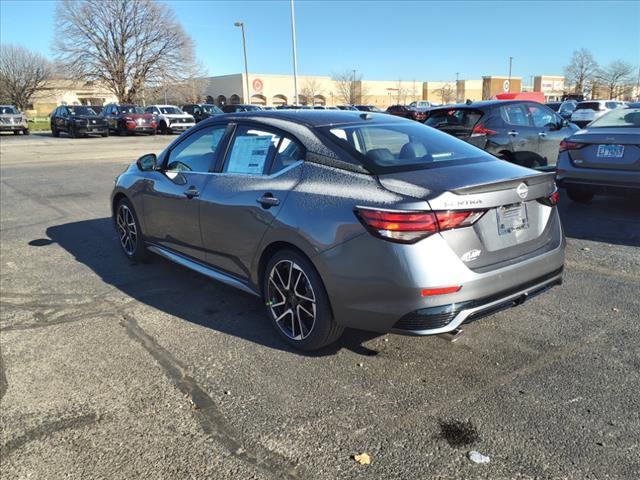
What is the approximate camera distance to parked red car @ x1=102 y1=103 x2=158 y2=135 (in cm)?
3238

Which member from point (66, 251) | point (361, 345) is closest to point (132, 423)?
point (361, 345)

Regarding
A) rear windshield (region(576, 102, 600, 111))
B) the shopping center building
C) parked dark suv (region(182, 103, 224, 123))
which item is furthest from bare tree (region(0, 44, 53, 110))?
rear windshield (region(576, 102, 600, 111))

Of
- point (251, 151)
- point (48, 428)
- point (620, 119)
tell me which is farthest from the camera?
point (620, 119)

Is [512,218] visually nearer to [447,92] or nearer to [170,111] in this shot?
[170,111]

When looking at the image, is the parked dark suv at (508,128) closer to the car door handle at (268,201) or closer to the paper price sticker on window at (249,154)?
the paper price sticker on window at (249,154)

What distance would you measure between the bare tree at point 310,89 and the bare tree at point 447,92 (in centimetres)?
2108

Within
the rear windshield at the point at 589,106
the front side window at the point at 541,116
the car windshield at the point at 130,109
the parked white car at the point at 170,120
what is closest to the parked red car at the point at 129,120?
the car windshield at the point at 130,109

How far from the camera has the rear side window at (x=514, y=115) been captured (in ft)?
30.0

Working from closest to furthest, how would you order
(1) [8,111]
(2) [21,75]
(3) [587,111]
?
(3) [587,111]
(1) [8,111]
(2) [21,75]

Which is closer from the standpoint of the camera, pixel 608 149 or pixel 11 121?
pixel 608 149

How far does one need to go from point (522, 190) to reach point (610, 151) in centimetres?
458

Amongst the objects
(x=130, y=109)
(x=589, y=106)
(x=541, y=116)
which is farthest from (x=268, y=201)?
(x=130, y=109)

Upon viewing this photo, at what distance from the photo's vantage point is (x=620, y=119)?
7.70m

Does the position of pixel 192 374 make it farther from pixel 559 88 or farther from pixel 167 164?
pixel 559 88
